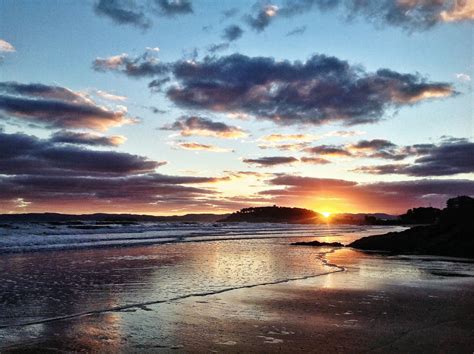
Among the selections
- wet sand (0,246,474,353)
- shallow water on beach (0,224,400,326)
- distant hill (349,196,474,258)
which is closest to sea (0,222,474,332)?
shallow water on beach (0,224,400,326)

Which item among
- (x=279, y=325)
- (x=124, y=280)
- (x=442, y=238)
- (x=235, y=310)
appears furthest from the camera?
(x=442, y=238)

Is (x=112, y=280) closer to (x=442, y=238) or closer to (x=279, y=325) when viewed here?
(x=279, y=325)

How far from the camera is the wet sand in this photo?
20.8 ft

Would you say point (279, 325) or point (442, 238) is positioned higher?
point (442, 238)

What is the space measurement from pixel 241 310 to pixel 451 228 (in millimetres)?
20841

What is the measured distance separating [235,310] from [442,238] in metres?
19.4

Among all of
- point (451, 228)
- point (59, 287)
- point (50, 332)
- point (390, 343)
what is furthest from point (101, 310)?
point (451, 228)

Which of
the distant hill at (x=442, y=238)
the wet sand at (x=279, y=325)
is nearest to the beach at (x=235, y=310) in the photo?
the wet sand at (x=279, y=325)

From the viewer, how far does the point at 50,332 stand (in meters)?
7.19

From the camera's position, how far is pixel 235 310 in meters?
8.91

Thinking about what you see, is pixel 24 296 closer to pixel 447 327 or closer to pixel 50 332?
pixel 50 332

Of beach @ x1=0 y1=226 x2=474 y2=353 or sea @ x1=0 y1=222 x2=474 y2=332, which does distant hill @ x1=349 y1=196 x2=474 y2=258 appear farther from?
beach @ x1=0 y1=226 x2=474 y2=353

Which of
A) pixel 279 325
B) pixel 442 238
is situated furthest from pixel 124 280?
pixel 442 238

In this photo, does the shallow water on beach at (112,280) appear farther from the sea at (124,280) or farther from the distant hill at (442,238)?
the distant hill at (442,238)
